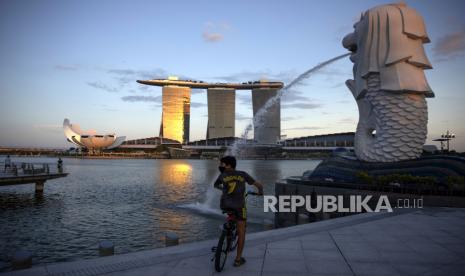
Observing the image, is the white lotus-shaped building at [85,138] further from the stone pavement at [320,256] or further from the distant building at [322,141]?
the stone pavement at [320,256]

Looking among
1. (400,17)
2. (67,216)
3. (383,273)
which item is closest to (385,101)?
(400,17)

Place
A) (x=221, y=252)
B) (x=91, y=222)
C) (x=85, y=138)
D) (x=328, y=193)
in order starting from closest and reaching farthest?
1. (x=221, y=252)
2. (x=328, y=193)
3. (x=91, y=222)
4. (x=85, y=138)

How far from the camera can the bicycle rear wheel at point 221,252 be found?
6047mm

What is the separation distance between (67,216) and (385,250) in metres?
19.4

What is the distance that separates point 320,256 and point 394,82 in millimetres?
17474

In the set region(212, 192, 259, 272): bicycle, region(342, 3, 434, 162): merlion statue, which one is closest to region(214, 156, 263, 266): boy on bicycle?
region(212, 192, 259, 272): bicycle

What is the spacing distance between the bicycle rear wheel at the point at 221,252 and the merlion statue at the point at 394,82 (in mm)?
18241

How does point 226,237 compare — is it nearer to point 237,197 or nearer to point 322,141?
point 237,197

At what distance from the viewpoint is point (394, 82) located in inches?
857

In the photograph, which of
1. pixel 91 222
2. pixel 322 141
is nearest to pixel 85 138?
pixel 322 141

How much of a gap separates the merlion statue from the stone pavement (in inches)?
512

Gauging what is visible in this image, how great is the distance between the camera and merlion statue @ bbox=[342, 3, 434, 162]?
21844 millimetres

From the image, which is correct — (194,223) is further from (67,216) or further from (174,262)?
(174,262)

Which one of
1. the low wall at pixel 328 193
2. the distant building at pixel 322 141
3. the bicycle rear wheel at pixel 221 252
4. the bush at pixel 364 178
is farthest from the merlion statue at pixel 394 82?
the distant building at pixel 322 141
